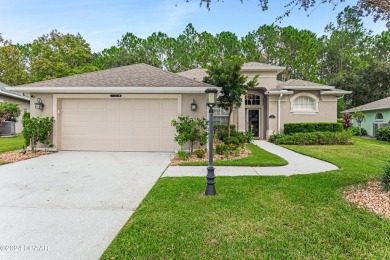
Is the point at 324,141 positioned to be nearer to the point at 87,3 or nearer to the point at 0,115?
the point at 87,3

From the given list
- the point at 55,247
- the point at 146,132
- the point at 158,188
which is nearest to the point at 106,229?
the point at 55,247

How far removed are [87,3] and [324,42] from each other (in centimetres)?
3363

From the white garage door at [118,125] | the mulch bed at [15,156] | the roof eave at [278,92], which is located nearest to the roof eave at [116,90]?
the white garage door at [118,125]

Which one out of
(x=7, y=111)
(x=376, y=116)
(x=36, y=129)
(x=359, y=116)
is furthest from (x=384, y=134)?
(x=7, y=111)

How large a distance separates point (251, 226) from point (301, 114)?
13462mm

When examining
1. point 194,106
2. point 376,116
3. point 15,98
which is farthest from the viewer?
point 15,98

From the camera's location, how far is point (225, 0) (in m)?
4.66

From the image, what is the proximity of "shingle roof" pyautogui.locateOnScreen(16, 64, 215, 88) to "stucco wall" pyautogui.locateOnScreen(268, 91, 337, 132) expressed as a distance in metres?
7.27

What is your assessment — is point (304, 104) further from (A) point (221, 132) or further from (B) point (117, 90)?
(B) point (117, 90)

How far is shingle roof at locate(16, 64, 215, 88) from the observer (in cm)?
932

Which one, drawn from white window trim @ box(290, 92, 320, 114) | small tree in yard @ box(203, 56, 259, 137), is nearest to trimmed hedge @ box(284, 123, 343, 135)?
white window trim @ box(290, 92, 320, 114)

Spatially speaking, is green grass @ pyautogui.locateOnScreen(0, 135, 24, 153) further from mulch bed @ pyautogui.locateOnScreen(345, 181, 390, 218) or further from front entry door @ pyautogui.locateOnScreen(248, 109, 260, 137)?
front entry door @ pyautogui.locateOnScreen(248, 109, 260, 137)

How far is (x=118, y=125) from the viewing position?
974cm

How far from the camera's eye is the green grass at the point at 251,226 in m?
2.61
